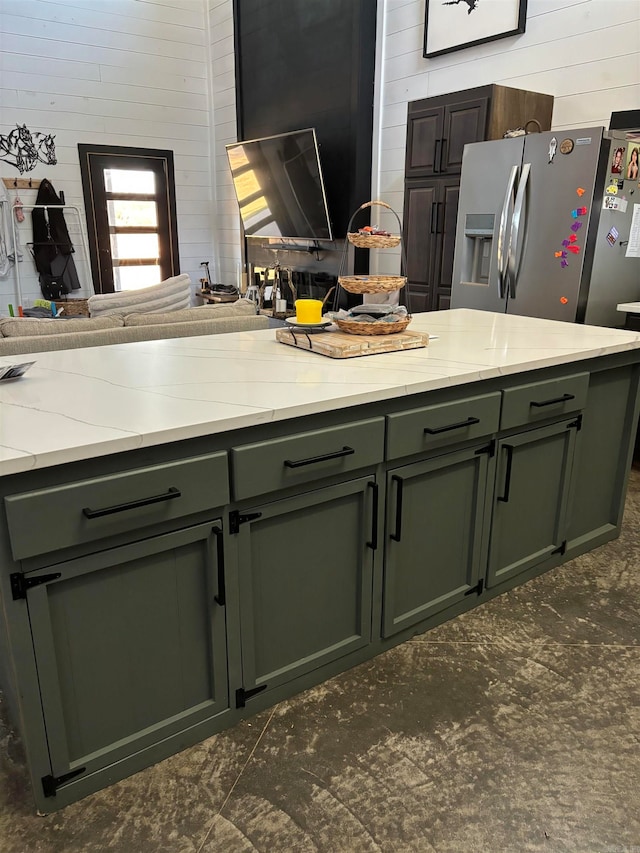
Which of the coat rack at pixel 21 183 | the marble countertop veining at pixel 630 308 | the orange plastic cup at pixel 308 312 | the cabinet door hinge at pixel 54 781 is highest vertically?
the coat rack at pixel 21 183

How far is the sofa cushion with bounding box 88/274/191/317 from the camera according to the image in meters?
3.32

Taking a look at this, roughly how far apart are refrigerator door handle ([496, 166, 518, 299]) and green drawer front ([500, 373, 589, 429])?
1686 millimetres

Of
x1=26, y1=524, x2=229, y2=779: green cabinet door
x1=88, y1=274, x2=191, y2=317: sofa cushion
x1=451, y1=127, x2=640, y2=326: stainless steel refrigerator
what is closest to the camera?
x1=26, y1=524, x2=229, y2=779: green cabinet door

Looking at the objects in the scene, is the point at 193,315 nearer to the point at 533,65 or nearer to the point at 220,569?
the point at 220,569

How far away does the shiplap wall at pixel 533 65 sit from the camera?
12.3 ft

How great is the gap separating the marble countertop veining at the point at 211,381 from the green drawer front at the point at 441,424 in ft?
0.27

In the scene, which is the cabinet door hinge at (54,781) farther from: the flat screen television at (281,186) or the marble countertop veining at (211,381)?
the flat screen television at (281,186)

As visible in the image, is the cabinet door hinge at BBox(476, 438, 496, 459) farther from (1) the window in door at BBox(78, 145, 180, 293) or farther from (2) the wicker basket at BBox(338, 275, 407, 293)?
(1) the window in door at BBox(78, 145, 180, 293)

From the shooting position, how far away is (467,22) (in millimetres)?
4496

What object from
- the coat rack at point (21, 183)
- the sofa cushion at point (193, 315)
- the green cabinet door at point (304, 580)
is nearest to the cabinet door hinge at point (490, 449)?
the green cabinet door at point (304, 580)

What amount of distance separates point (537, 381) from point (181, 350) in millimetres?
1248

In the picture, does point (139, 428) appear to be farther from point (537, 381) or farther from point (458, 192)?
point (458, 192)

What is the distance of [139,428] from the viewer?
1428mm

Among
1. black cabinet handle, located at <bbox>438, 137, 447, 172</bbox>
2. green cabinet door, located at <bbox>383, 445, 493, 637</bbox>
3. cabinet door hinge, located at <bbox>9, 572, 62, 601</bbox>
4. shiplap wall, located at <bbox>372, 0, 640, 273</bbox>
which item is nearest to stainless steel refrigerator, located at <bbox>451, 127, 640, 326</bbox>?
black cabinet handle, located at <bbox>438, 137, 447, 172</bbox>
